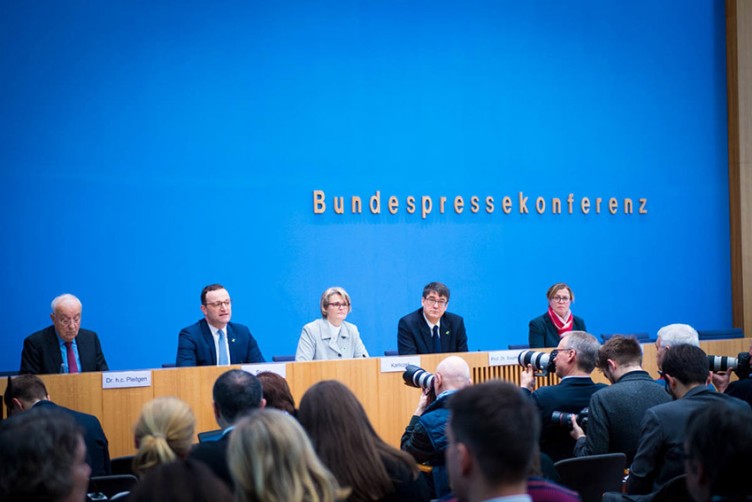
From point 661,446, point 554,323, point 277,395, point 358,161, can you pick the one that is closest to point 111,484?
point 277,395

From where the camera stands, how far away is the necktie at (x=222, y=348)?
230 inches

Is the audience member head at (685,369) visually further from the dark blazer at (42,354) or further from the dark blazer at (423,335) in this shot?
the dark blazer at (42,354)

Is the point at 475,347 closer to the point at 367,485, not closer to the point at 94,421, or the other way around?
the point at 94,421

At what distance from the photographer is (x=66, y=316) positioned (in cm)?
557

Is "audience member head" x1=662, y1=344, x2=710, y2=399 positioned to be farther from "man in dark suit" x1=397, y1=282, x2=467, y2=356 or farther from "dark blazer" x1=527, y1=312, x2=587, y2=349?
"dark blazer" x1=527, y1=312, x2=587, y2=349

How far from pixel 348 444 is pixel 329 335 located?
3.47m

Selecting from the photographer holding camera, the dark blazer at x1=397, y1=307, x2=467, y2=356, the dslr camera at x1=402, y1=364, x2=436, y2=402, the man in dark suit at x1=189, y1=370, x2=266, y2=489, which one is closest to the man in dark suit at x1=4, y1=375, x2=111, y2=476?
the man in dark suit at x1=189, y1=370, x2=266, y2=489

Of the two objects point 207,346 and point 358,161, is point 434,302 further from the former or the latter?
point 358,161

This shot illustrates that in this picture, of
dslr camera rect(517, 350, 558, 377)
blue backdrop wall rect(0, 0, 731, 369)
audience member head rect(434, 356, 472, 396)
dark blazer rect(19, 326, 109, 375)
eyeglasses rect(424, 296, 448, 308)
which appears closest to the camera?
audience member head rect(434, 356, 472, 396)

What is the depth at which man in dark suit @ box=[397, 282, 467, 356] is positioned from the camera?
21.1 feet

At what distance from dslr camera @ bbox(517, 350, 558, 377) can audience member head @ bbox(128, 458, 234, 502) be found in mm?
3006

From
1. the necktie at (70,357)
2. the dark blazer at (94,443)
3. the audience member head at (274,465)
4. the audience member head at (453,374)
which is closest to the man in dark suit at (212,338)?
the necktie at (70,357)

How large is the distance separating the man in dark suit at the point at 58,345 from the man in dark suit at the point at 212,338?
0.68 m

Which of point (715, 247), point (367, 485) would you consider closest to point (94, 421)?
point (367, 485)
